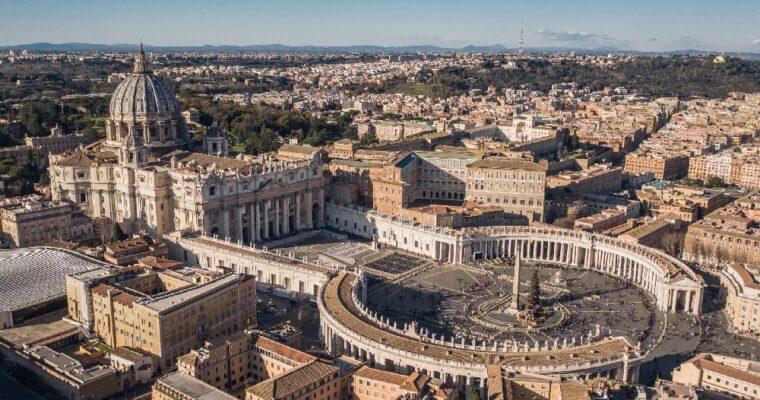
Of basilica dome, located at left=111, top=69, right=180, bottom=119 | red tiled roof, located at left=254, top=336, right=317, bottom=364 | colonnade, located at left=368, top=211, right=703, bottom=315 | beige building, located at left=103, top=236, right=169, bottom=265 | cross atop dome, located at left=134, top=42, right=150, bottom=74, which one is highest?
cross atop dome, located at left=134, top=42, right=150, bottom=74

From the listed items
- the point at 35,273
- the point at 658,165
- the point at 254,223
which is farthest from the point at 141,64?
the point at 658,165

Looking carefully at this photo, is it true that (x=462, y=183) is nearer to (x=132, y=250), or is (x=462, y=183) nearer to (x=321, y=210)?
(x=321, y=210)

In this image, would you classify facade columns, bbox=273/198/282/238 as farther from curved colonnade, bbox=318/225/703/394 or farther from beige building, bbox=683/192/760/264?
beige building, bbox=683/192/760/264

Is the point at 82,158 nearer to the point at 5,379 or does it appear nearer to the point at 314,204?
the point at 314,204

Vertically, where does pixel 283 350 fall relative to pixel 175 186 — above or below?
below

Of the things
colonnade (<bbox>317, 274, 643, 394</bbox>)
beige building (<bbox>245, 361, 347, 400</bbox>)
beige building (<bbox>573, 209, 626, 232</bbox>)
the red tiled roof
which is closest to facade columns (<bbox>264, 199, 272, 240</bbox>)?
colonnade (<bbox>317, 274, 643, 394</bbox>)

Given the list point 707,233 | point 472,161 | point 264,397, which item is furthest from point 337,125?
point 264,397

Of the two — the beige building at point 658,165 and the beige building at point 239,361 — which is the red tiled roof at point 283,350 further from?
the beige building at point 658,165

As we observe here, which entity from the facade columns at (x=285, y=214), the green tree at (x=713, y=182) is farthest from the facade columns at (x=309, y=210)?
the green tree at (x=713, y=182)
